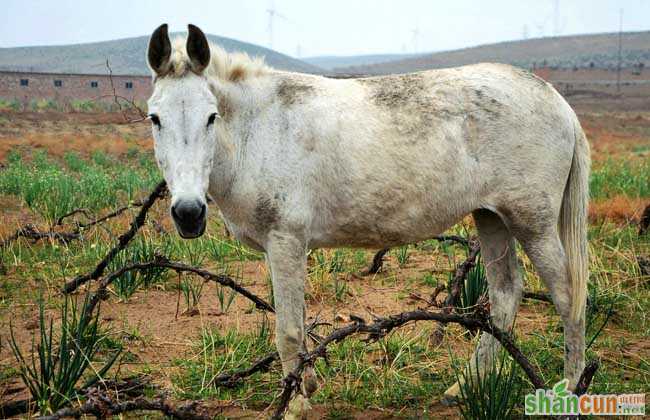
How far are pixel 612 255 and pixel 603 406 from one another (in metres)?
3.56

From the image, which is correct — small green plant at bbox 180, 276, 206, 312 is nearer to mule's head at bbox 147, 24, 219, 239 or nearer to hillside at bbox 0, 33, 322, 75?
mule's head at bbox 147, 24, 219, 239

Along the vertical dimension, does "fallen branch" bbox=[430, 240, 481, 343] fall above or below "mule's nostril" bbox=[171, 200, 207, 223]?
below

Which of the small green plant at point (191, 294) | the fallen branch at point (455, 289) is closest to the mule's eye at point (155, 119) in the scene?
the small green plant at point (191, 294)

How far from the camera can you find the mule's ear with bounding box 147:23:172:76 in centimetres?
355

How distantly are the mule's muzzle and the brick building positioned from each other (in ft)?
147

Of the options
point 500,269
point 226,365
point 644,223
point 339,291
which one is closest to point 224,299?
point 339,291

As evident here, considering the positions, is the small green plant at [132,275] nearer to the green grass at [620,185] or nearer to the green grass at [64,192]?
the green grass at [64,192]

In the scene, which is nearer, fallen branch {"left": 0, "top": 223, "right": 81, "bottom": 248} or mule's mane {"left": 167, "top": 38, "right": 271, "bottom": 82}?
mule's mane {"left": 167, "top": 38, "right": 271, "bottom": 82}

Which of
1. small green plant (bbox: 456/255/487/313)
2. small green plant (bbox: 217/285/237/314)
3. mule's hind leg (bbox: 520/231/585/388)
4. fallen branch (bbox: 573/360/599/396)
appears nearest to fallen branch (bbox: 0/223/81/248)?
small green plant (bbox: 217/285/237/314)

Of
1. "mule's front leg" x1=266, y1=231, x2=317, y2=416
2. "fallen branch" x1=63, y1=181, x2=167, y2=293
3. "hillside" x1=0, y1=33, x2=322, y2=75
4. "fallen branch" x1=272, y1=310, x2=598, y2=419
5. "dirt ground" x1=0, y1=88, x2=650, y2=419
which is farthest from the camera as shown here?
"hillside" x1=0, y1=33, x2=322, y2=75

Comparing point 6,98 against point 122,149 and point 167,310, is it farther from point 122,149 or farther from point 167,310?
point 167,310

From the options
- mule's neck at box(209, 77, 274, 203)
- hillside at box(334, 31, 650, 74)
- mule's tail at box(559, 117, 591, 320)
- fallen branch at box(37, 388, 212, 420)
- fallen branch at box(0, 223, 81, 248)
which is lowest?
fallen branch at box(0, 223, 81, 248)

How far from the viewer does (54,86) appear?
51031 mm

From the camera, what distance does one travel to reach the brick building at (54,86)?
48.8 m
